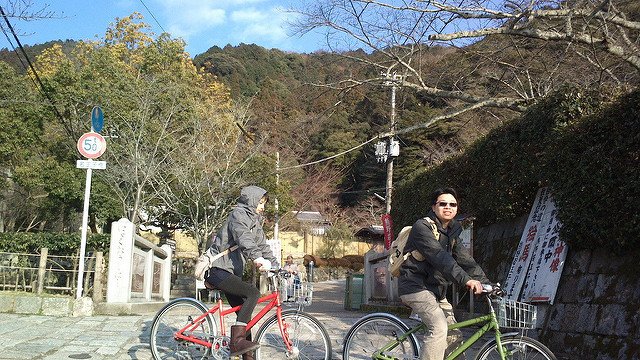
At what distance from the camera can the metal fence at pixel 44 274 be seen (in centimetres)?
980

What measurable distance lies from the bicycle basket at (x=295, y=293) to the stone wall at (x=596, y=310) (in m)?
2.98

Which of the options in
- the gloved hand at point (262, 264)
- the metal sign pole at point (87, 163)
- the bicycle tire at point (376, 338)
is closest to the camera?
the bicycle tire at point (376, 338)

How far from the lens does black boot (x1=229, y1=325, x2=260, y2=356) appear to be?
482cm

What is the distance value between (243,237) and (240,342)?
33.5 inches

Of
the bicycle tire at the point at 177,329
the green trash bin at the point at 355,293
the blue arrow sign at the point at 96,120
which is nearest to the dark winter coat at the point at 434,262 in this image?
the bicycle tire at the point at 177,329

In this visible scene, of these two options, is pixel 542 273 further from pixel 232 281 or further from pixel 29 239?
pixel 29 239

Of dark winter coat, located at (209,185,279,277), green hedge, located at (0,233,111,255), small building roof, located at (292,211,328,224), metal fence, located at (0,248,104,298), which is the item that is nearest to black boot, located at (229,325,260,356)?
dark winter coat, located at (209,185,279,277)

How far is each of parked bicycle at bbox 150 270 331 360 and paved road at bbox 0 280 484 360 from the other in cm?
72

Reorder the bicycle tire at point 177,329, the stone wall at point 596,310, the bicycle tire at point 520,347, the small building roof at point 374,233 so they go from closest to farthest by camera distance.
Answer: the bicycle tire at point 520,347 → the bicycle tire at point 177,329 → the stone wall at point 596,310 → the small building roof at point 374,233

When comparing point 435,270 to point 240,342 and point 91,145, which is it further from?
point 91,145

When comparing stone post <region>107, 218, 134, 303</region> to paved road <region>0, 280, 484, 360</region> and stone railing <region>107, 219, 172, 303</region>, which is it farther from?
paved road <region>0, 280, 484, 360</region>

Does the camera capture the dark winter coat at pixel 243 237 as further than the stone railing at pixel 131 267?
No

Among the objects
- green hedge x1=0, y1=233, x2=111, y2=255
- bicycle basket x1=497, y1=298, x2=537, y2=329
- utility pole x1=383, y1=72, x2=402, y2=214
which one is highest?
utility pole x1=383, y1=72, x2=402, y2=214

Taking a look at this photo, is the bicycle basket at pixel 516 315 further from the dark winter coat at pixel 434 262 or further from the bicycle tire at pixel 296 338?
the bicycle tire at pixel 296 338
